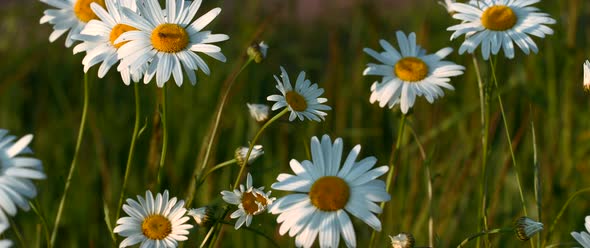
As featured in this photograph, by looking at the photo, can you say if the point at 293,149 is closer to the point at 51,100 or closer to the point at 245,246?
the point at 245,246

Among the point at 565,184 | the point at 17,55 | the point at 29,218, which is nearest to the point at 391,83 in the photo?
the point at 565,184

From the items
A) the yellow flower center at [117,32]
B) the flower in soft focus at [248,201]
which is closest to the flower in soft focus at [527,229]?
A: the flower in soft focus at [248,201]

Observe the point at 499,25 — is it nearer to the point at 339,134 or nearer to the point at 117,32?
the point at 117,32

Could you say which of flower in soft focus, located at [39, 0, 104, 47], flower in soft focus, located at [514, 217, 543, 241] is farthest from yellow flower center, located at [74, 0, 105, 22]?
flower in soft focus, located at [514, 217, 543, 241]

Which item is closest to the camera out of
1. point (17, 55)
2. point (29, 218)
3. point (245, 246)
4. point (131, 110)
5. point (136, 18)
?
point (136, 18)

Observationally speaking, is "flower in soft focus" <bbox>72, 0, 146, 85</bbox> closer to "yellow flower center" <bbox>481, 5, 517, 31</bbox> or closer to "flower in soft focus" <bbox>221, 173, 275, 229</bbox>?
"flower in soft focus" <bbox>221, 173, 275, 229</bbox>

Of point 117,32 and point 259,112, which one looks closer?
point 117,32

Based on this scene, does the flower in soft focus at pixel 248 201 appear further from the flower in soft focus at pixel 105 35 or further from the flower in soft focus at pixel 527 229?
the flower in soft focus at pixel 527 229

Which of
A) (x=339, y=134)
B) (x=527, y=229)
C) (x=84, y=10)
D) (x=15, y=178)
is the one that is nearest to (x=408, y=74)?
(x=527, y=229)
